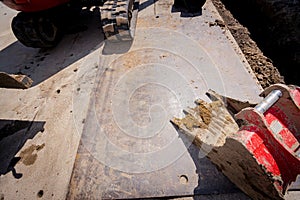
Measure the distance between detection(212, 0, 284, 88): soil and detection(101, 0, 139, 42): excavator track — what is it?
5.75 feet

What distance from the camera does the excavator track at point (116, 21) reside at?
11.1 ft

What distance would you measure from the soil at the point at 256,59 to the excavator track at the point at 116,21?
175 cm

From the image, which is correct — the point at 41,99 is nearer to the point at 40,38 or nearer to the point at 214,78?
the point at 40,38

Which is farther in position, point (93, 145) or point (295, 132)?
point (93, 145)

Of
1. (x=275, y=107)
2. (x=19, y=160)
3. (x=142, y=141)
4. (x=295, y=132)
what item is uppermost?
(x=275, y=107)

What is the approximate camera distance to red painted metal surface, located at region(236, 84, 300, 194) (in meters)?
1.41

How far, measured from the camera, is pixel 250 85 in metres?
2.57

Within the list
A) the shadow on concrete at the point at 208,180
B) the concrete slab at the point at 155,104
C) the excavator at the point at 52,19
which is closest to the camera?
the shadow on concrete at the point at 208,180

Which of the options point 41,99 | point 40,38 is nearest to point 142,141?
point 41,99

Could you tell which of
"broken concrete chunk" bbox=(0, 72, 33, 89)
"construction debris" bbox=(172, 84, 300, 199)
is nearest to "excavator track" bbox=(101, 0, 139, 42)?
"broken concrete chunk" bbox=(0, 72, 33, 89)

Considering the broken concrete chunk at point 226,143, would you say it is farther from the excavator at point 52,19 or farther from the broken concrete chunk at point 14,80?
the excavator at point 52,19

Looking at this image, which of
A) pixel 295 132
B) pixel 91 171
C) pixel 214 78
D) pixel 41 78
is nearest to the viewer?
pixel 295 132

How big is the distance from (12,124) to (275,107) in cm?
290

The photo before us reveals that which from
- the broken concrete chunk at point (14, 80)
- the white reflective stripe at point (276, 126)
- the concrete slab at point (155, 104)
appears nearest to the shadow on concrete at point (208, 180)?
the concrete slab at point (155, 104)
